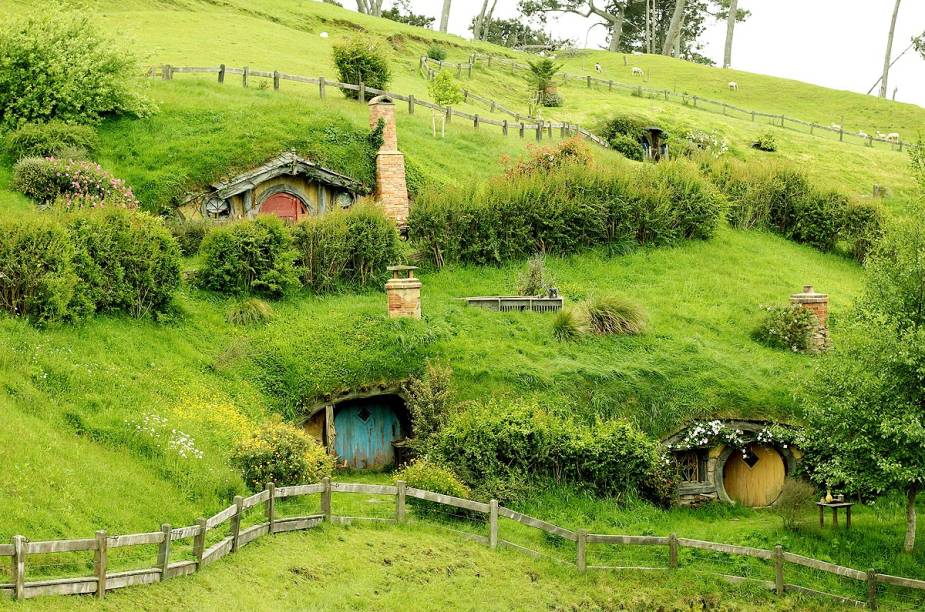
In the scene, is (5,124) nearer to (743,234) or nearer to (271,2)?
(743,234)

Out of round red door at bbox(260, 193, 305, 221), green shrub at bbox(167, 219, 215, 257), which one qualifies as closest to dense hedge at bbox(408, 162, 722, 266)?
round red door at bbox(260, 193, 305, 221)

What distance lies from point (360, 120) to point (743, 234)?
14948 mm

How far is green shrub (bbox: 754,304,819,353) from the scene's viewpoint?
3303 centimetres

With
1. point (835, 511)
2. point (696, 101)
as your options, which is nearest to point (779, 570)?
point (835, 511)

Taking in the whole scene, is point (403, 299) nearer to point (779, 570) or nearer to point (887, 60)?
point (779, 570)

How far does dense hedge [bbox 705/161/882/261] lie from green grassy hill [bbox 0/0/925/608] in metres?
1.09

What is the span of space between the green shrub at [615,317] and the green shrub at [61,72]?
720 inches

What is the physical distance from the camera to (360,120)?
42406 mm

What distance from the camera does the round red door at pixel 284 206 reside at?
124 ft

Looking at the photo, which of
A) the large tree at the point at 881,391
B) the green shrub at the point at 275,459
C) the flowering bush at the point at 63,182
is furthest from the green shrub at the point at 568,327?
the flowering bush at the point at 63,182

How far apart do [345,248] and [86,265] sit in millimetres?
8579

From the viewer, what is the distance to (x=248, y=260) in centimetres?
3142

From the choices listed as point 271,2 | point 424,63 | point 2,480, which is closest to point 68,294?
point 2,480

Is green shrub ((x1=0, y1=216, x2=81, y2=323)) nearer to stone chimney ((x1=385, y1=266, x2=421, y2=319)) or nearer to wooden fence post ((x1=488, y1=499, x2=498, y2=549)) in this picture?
stone chimney ((x1=385, y1=266, x2=421, y2=319))
